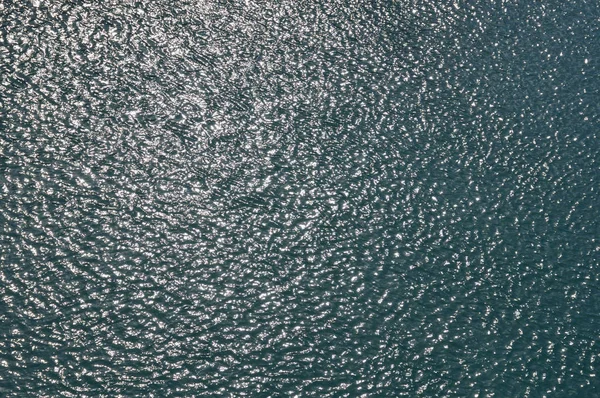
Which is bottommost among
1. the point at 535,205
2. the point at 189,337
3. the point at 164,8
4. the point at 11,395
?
the point at 11,395

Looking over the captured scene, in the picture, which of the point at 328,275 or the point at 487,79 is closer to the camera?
the point at 328,275

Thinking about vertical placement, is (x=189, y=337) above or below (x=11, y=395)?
above

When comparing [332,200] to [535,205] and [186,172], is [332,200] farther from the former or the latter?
[535,205]

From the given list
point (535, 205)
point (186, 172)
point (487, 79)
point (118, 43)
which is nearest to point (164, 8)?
point (118, 43)

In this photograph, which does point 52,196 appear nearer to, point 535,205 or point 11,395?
point 11,395

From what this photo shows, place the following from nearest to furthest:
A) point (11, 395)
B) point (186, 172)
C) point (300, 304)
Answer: point (11, 395) → point (300, 304) → point (186, 172)

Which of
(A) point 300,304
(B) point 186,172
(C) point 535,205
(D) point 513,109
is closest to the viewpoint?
(A) point 300,304
